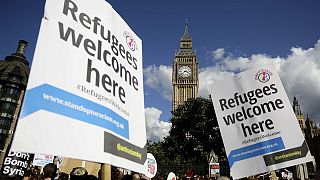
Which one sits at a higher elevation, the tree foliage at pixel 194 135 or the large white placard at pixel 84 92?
the tree foliage at pixel 194 135

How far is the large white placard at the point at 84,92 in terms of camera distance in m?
1.65

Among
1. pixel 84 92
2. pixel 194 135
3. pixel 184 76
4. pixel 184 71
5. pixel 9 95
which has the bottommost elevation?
pixel 84 92

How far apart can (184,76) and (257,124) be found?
292ft

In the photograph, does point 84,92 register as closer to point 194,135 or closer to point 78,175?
point 78,175

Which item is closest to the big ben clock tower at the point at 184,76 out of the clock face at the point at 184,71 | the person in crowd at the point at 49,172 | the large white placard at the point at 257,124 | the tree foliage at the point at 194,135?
the clock face at the point at 184,71

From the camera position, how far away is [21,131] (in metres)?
1.51

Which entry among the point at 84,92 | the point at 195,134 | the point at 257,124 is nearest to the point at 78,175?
the point at 84,92

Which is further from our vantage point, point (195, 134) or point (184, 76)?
point (184, 76)

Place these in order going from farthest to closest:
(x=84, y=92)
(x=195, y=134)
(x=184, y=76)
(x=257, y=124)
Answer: (x=184, y=76) < (x=195, y=134) < (x=257, y=124) < (x=84, y=92)

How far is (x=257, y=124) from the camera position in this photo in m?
4.64

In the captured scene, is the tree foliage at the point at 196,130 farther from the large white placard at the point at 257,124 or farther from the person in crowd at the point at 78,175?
the person in crowd at the point at 78,175

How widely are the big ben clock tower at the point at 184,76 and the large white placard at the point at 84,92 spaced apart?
87965 mm

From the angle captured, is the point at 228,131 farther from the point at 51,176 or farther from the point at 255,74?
the point at 51,176

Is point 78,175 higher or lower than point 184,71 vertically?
lower
